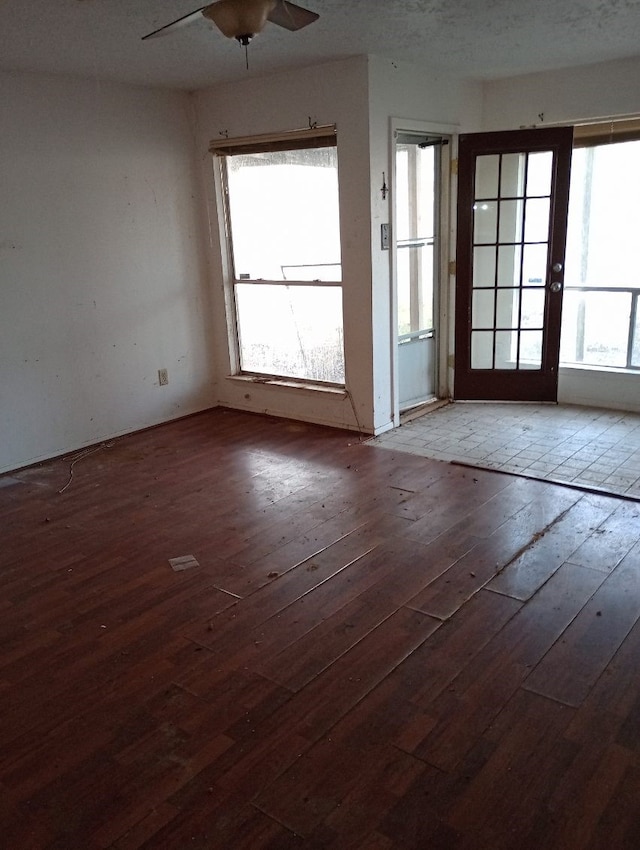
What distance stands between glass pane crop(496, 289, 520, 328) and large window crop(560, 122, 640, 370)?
1.29 meters

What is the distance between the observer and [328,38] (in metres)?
3.72

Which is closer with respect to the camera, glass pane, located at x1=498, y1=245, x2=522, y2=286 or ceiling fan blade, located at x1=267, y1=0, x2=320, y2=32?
ceiling fan blade, located at x1=267, y1=0, x2=320, y2=32

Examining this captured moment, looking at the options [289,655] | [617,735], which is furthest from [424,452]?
[617,735]

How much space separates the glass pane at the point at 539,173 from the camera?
4.98 meters

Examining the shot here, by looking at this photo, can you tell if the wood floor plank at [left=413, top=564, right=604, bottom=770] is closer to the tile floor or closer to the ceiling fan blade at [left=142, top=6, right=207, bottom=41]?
the tile floor

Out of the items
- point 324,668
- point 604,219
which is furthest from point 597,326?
point 324,668

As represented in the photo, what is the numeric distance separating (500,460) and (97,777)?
3.01 metres

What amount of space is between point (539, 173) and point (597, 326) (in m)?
2.37

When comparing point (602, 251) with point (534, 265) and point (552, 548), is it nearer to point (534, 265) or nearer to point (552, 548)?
point (534, 265)

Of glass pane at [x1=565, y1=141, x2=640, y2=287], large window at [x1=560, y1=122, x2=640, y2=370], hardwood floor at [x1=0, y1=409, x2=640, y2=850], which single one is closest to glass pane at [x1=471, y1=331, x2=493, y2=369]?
large window at [x1=560, y1=122, x2=640, y2=370]

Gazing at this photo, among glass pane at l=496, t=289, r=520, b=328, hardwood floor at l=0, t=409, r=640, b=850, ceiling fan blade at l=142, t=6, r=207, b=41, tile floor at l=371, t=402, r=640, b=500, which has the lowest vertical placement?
hardwood floor at l=0, t=409, r=640, b=850

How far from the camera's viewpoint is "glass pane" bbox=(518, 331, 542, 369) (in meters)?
5.34

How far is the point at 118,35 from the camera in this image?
3498 mm

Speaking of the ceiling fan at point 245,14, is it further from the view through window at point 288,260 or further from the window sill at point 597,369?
the window sill at point 597,369
